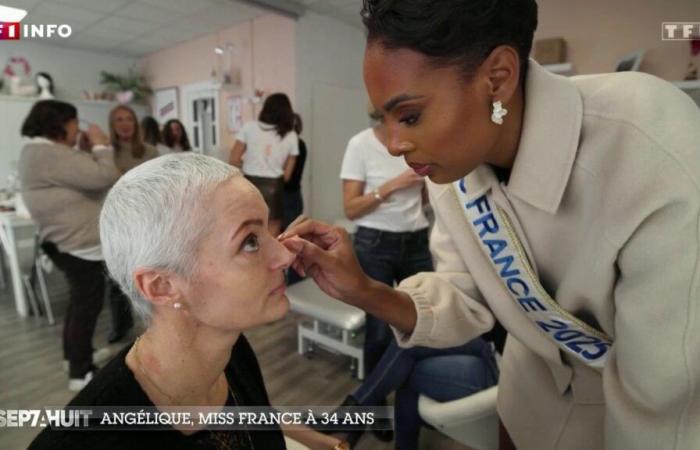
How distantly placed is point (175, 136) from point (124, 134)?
0.39 m

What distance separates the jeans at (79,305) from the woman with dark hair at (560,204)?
5.44 feet

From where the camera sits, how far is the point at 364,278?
71 centimetres

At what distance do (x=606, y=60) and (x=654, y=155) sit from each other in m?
1.73

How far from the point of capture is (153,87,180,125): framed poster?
1.56 metres

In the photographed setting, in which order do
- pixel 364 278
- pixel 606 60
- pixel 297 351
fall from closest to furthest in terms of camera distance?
pixel 364 278 < pixel 606 60 < pixel 297 351

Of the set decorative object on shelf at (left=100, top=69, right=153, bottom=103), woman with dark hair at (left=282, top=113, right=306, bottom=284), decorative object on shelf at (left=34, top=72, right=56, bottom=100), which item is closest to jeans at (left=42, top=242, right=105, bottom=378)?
decorative object on shelf at (left=34, top=72, right=56, bottom=100)

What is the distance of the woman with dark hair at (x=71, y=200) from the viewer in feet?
5.17

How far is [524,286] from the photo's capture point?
2.05 feet

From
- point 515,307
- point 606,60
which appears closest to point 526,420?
point 515,307

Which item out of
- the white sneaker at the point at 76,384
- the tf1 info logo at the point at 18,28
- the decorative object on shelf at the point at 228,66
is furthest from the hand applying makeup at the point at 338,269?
the decorative object on shelf at the point at 228,66

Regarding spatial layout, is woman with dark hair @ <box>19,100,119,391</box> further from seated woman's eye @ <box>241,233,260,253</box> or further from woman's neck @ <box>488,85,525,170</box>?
woman's neck @ <box>488,85,525,170</box>

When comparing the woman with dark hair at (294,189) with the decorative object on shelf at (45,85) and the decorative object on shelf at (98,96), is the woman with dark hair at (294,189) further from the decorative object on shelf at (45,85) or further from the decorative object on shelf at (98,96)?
the decorative object on shelf at (45,85)

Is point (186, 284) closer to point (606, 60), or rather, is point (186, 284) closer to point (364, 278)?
point (364, 278)

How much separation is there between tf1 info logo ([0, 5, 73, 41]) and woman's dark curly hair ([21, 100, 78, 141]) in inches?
18.3
